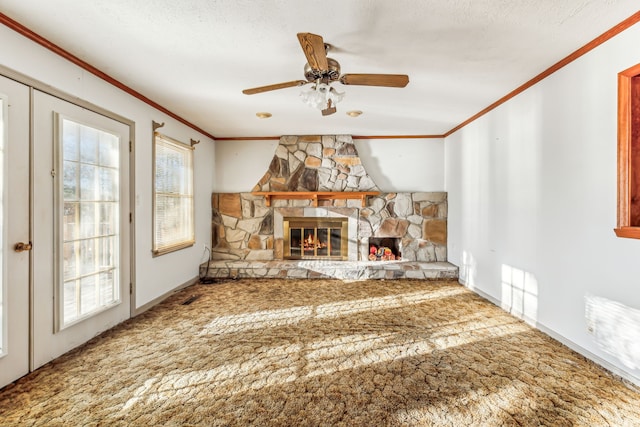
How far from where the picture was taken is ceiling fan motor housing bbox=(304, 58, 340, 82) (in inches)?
86.3

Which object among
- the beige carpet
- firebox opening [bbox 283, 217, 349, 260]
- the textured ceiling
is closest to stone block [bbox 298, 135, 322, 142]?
firebox opening [bbox 283, 217, 349, 260]

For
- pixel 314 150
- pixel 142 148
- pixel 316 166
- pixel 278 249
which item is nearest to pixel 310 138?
pixel 314 150

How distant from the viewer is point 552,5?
181 cm

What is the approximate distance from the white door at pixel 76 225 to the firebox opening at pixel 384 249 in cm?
364

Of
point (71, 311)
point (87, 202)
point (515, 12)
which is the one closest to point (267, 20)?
point (515, 12)

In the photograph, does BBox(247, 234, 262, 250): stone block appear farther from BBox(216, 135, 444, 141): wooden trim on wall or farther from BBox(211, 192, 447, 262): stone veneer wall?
BBox(216, 135, 444, 141): wooden trim on wall

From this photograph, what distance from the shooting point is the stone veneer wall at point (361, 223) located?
5.16m

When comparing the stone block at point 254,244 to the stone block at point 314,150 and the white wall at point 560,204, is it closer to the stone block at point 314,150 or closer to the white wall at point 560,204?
the stone block at point 314,150

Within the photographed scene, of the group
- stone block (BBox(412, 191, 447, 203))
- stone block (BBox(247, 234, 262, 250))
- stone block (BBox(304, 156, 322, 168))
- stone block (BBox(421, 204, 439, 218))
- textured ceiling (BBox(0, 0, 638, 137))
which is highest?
textured ceiling (BBox(0, 0, 638, 137))

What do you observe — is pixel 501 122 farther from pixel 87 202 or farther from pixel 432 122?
pixel 87 202

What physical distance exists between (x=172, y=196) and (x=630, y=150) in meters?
4.52

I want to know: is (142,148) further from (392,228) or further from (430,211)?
(430,211)

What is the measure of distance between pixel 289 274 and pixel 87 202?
2.85 m

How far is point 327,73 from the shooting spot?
2.22 metres
